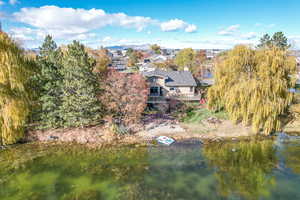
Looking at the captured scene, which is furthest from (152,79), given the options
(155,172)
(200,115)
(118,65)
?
(118,65)

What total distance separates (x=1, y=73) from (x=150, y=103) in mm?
16537

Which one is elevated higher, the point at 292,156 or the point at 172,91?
the point at 172,91

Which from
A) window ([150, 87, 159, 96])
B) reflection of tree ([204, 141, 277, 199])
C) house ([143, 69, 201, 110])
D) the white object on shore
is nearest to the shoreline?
the white object on shore

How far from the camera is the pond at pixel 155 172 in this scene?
11.9 m

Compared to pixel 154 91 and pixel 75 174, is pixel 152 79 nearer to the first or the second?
pixel 154 91

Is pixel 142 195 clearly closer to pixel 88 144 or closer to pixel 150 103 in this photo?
pixel 88 144

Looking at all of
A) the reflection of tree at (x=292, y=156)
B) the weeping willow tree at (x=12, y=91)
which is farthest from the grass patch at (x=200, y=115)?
the weeping willow tree at (x=12, y=91)

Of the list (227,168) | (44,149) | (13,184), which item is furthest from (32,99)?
(227,168)

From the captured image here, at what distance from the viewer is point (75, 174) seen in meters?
13.9

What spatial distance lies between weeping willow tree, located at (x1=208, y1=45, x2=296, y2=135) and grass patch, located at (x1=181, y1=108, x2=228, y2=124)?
2.75m

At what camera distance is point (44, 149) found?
17328 mm

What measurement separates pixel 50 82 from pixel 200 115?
691 inches

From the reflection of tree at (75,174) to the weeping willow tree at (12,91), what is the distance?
1970 mm

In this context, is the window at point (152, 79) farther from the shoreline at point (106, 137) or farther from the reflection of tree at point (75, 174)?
the reflection of tree at point (75, 174)
